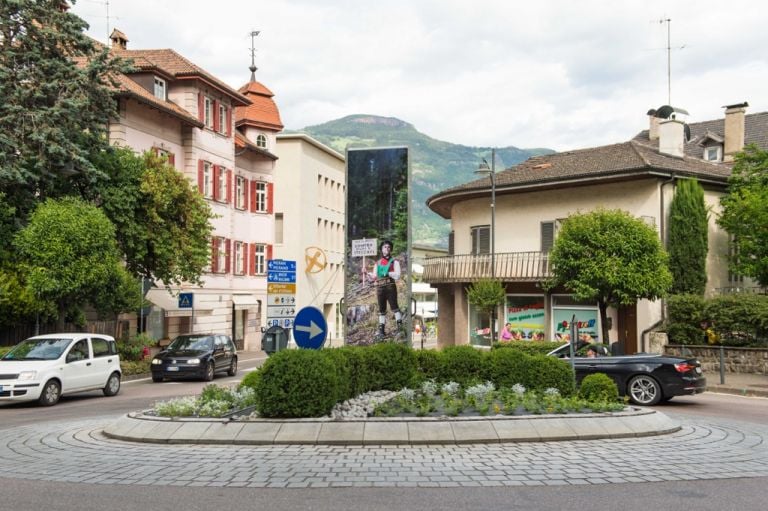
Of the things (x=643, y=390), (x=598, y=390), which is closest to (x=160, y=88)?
(x=643, y=390)

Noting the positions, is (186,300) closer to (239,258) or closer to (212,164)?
(212,164)

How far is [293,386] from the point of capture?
11812 mm

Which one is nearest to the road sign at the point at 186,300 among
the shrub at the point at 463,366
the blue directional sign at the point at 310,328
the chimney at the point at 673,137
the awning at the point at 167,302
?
the awning at the point at 167,302

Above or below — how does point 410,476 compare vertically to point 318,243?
below

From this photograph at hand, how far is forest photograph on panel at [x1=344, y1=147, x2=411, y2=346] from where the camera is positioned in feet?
54.8

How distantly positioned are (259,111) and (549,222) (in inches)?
1001

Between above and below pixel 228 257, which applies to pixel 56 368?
below

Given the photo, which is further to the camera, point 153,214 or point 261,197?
point 261,197

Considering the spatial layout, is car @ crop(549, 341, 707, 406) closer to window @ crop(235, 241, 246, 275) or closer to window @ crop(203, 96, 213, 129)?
window @ crop(203, 96, 213, 129)

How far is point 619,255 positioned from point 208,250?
16.7 m

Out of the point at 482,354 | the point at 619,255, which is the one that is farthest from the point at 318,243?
the point at 482,354

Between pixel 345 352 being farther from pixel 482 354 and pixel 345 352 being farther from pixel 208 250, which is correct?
pixel 208 250

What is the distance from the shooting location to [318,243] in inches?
2606

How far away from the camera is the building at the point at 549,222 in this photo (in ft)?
109
